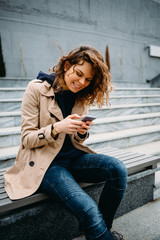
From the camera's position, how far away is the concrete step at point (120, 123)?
3.42m

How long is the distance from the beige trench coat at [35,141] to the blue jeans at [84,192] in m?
0.09

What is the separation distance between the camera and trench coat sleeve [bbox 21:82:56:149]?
1.40m

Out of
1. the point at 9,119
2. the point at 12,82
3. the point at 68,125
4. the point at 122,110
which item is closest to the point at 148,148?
the point at 122,110

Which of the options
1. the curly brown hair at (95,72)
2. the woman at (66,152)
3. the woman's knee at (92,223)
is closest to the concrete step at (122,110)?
the curly brown hair at (95,72)

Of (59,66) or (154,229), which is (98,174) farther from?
(59,66)

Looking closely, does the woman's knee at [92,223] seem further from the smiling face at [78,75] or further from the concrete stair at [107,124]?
the concrete stair at [107,124]

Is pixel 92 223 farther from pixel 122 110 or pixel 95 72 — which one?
pixel 122 110

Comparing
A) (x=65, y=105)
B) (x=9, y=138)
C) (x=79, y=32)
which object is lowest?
(x=9, y=138)

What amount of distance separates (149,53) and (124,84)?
437 cm

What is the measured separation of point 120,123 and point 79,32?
6.04m

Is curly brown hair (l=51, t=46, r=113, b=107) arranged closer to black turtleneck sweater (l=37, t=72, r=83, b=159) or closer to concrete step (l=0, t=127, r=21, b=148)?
black turtleneck sweater (l=37, t=72, r=83, b=159)

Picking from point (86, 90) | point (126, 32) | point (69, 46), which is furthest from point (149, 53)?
point (86, 90)

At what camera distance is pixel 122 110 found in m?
4.32

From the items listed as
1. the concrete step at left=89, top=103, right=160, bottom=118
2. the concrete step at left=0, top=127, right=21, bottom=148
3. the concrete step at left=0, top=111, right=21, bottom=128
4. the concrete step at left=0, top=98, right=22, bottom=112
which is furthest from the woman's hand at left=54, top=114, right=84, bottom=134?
the concrete step at left=89, top=103, right=160, bottom=118
